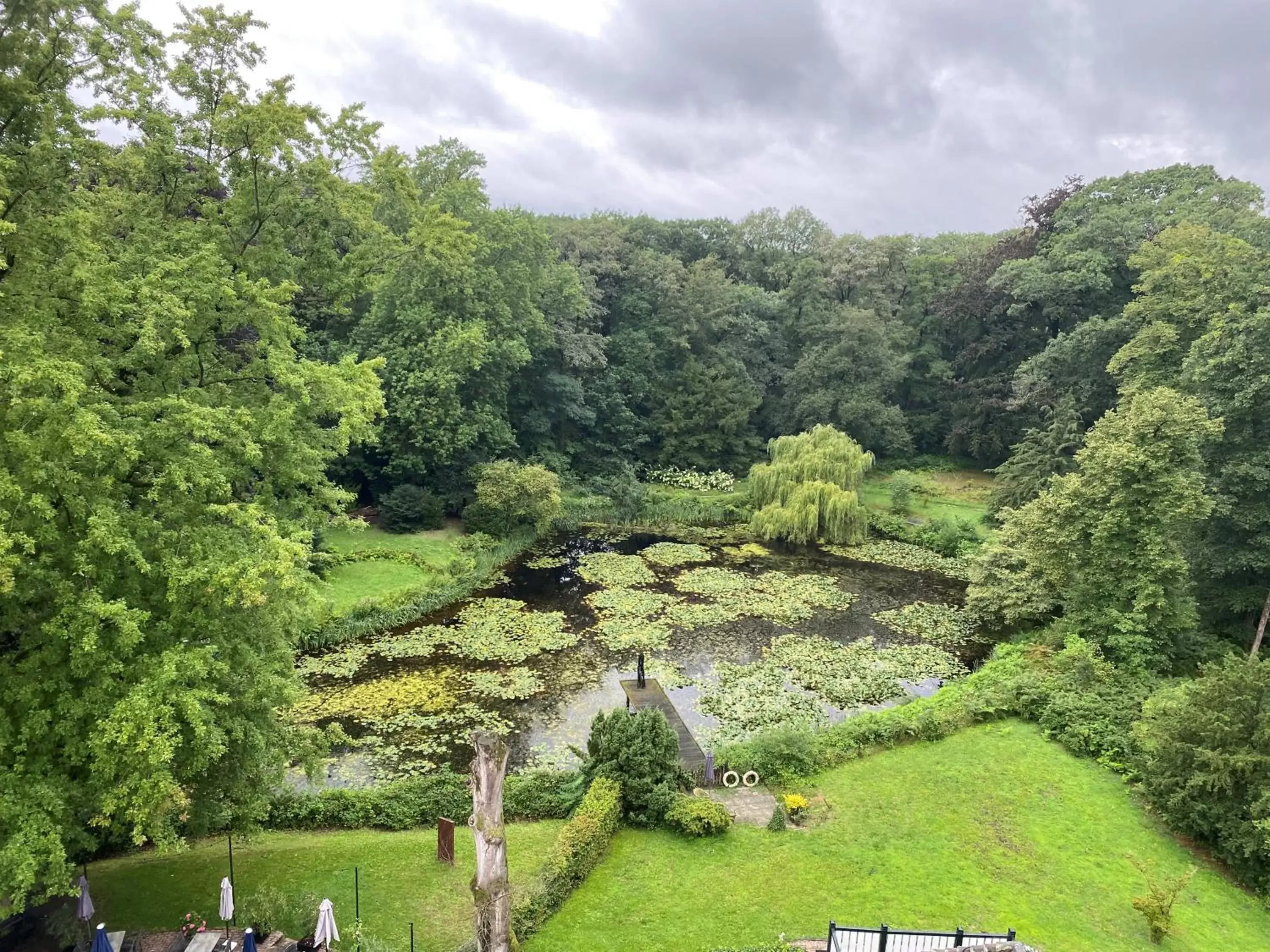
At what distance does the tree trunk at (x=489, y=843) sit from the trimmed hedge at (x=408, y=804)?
3474 mm

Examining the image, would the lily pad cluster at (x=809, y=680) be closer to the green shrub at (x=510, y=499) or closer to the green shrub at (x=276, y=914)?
the green shrub at (x=276, y=914)

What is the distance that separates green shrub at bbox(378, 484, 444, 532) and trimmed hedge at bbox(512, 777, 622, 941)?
19513mm

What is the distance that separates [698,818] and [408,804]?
5.16 meters

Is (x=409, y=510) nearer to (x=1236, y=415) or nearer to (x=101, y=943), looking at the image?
(x=101, y=943)

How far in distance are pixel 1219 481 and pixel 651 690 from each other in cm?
1606

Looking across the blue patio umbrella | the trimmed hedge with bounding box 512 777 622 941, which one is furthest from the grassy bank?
the blue patio umbrella

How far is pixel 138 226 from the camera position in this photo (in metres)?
12.2

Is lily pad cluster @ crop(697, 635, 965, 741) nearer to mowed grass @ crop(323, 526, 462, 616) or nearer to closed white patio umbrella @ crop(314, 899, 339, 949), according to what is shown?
closed white patio umbrella @ crop(314, 899, 339, 949)

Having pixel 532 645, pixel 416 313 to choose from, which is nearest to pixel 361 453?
pixel 416 313

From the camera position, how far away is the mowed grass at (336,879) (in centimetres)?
1052

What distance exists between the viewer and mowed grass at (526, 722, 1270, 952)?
10.9m

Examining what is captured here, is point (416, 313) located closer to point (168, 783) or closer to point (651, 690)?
point (651, 690)

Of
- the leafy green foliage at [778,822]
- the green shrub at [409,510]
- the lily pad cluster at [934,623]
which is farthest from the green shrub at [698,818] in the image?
the green shrub at [409,510]

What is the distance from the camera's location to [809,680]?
20.5 m
